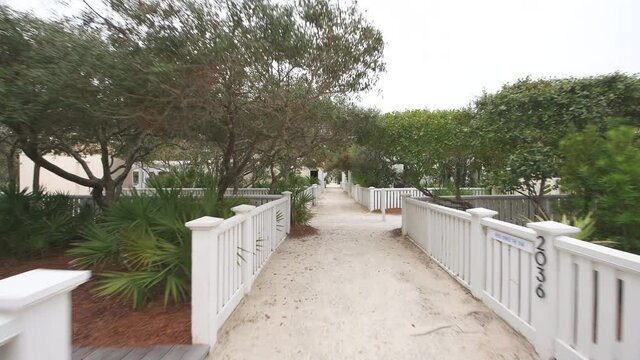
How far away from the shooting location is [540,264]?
121 inches

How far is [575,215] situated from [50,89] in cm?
642

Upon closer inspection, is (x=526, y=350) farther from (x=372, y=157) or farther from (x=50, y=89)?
(x=372, y=157)

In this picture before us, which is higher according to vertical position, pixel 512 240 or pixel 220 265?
pixel 512 240

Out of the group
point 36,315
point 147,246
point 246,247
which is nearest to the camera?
point 36,315

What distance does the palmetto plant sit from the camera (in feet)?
12.8

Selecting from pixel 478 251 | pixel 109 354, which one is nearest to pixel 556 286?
pixel 478 251

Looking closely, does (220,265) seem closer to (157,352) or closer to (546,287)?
(157,352)

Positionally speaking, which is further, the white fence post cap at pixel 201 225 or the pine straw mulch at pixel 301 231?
the pine straw mulch at pixel 301 231

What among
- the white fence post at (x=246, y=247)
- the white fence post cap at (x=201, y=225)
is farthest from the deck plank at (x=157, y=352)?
the white fence post at (x=246, y=247)

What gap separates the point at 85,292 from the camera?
4477 mm

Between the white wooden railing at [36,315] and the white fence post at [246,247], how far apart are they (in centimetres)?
276

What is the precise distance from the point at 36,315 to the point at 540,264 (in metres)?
3.39

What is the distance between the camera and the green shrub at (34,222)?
19.8 ft

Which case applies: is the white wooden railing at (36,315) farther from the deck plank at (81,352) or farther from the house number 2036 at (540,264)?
the house number 2036 at (540,264)
